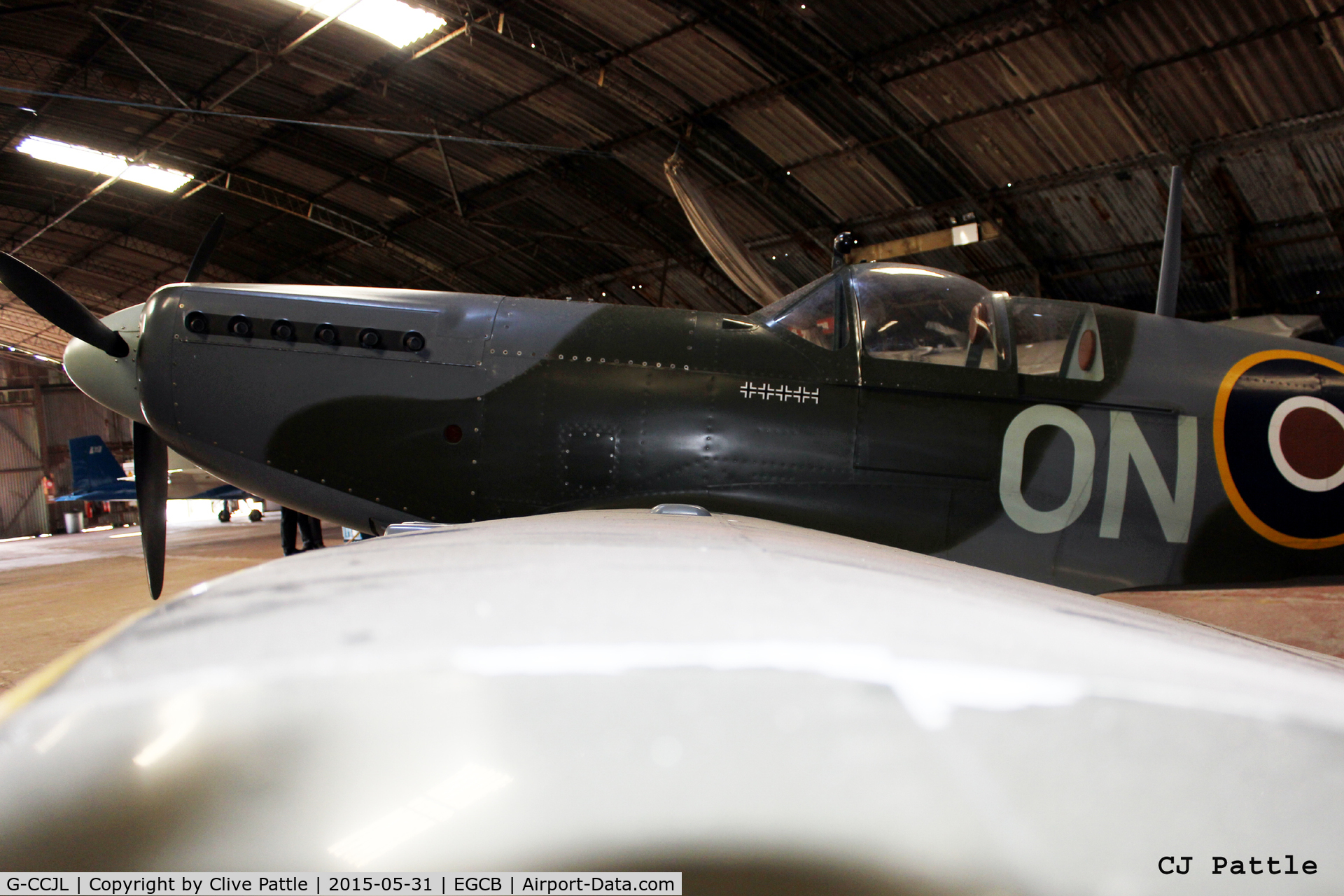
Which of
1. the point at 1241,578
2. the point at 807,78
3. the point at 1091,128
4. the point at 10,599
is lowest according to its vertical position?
the point at 10,599

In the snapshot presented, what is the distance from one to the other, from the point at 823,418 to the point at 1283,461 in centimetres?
220

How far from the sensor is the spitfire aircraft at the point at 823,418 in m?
3.25

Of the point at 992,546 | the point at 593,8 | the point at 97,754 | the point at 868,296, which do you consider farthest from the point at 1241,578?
the point at 593,8

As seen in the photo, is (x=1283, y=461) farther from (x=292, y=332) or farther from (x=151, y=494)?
(x=151, y=494)

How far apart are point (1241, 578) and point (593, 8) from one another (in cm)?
1275

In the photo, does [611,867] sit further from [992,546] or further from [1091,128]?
[1091,128]

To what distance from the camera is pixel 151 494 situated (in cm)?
440

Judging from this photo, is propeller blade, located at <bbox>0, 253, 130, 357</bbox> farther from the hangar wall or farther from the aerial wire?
the hangar wall

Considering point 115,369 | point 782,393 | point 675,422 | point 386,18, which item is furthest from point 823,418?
point 386,18

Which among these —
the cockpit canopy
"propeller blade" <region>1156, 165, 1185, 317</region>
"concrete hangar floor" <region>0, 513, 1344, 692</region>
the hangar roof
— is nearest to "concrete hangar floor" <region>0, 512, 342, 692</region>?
"concrete hangar floor" <region>0, 513, 1344, 692</region>

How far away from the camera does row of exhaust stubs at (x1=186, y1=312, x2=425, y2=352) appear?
11.7 feet

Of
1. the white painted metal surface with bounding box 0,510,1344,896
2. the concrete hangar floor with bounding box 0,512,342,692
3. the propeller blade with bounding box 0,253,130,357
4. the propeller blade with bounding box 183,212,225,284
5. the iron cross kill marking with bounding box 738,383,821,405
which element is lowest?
the concrete hangar floor with bounding box 0,512,342,692

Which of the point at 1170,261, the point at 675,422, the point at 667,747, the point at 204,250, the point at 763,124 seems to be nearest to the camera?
the point at 667,747

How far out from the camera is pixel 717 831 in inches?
24.7
